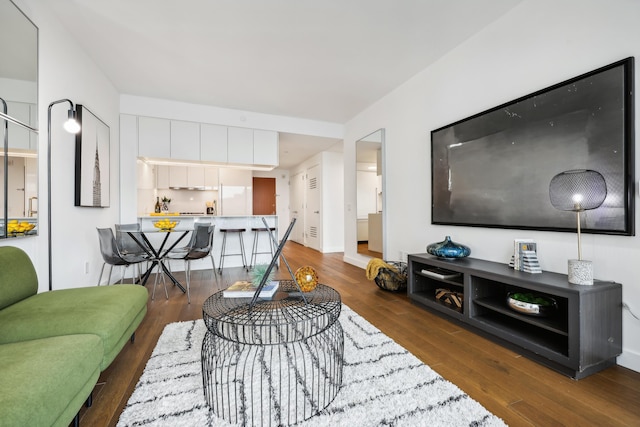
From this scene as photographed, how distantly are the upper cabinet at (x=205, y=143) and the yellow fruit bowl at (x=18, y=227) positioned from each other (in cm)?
250

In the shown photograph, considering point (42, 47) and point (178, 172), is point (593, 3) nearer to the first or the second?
point (42, 47)

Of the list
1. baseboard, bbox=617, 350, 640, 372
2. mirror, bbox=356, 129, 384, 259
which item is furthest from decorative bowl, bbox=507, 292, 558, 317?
mirror, bbox=356, 129, 384, 259

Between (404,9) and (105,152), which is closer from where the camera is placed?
(404,9)

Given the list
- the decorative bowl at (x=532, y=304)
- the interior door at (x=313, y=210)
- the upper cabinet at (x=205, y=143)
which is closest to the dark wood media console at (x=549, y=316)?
the decorative bowl at (x=532, y=304)

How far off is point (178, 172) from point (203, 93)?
2.46 meters

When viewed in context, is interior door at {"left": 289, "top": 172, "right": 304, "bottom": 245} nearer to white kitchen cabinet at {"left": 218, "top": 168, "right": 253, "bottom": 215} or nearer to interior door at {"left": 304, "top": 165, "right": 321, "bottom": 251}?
interior door at {"left": 304, "top": 165, "right": 321, "bottom": 251}

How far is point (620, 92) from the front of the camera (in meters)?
1.62

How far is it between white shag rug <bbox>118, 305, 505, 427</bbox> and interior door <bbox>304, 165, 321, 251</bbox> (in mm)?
4873

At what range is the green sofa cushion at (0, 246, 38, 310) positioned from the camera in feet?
4.88

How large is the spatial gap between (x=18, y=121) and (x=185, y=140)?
2.59 meters

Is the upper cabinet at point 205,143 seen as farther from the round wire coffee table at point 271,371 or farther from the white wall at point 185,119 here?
the round wire coffee table at point 271,371

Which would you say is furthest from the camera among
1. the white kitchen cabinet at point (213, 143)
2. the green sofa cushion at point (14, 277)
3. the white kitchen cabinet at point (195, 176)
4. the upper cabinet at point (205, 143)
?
the white kitchen cabinet at point (195, 176)

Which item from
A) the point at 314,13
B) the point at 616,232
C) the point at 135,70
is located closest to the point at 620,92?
the point at 616,232

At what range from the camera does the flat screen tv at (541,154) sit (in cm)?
163
